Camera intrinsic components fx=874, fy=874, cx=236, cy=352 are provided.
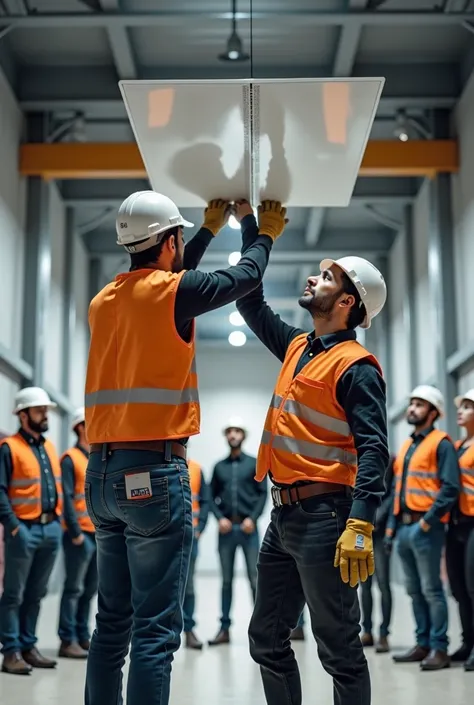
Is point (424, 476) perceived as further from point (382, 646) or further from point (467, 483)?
point (382, 646)

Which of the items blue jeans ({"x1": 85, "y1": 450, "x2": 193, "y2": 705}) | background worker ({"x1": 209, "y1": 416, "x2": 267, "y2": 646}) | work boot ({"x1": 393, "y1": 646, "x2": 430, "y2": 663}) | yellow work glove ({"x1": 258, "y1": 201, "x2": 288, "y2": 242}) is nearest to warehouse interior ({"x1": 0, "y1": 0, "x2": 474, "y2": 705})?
work boot ({"x1": 393, "y1": 646, "x2": 430, "y2": 663})

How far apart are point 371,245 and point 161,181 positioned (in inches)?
508

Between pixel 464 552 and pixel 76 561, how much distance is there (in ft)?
10.5

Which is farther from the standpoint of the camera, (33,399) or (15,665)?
(33,399)

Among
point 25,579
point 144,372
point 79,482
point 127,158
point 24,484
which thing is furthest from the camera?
point 127,158

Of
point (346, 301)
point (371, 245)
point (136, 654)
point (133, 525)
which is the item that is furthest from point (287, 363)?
point (371, 245)

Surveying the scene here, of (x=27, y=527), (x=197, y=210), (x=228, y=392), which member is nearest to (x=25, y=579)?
(x=27, y=527)

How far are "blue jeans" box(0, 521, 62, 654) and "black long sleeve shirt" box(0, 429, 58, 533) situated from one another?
124mm

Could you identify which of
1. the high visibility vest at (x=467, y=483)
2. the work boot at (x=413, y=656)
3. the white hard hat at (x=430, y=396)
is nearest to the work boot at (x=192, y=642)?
the work boot at (x=413, y=656)

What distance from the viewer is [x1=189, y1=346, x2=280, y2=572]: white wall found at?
72.2ft

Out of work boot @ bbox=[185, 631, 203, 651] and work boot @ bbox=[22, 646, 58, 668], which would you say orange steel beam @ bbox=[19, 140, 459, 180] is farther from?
work boot @ bbox=[22, 646, 58, 668]

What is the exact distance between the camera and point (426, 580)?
268 inches

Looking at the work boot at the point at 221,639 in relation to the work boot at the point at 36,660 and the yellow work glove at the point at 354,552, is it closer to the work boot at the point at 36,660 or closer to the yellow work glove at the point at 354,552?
the work boot at the point at 36,660

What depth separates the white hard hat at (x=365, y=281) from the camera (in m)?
3.68
